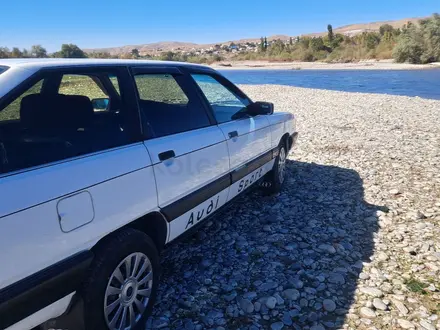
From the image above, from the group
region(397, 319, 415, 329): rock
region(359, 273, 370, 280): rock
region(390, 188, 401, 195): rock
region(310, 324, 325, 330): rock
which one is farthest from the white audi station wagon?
region(390, 188, 401, 195): rock

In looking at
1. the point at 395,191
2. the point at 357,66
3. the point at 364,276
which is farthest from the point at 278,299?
the point at 357,66

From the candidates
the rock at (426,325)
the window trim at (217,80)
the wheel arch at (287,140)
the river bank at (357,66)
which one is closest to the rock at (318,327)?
the rock at (426,325)

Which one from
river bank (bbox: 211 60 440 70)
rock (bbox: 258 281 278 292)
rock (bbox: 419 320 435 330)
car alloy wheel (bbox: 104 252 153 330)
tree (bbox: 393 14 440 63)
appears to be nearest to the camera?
car alloy wheel (bbox: 104 252 153 330)

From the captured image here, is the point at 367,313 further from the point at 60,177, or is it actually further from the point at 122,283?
the point at 60,177

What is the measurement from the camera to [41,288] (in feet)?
6.00

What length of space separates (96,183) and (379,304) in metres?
2.35

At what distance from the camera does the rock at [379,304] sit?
2914 mm

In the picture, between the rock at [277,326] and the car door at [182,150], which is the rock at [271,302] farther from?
the car door at [182,150]

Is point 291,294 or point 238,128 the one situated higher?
point 238,128

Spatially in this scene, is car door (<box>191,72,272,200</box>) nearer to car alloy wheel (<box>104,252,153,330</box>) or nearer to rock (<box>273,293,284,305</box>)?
rock (<box>273,293,284,305</box>)

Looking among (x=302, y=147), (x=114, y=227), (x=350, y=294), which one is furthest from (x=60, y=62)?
(x=302, y=147)

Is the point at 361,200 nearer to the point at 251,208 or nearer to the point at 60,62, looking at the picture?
the point at 251,208

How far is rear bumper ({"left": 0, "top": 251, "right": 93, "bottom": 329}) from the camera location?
5.59 ft

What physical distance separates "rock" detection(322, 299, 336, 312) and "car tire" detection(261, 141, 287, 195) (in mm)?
2260
